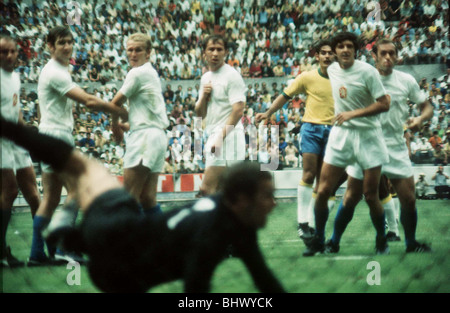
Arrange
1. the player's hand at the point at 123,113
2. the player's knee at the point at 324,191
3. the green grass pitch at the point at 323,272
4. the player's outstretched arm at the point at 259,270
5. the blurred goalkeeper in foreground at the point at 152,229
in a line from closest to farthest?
the blurred goalkeeper in foreground at the point at 152,229 < the player's outstretched arm at the point at 259,270 < the green grass pitch at the point at 323,272 < the player's hand at the point at 123,113 < the player's knee at the point at 324,191

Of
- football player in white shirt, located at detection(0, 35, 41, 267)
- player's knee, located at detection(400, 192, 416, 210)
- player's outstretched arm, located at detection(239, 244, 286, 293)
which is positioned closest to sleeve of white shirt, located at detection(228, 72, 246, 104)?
player's knee, located at detection(400, 192, 416, 210)

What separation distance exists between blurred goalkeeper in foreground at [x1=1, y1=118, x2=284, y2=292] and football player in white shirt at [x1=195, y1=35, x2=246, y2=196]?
242cm

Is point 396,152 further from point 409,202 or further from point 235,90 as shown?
point 235,90

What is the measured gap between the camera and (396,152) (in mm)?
5547

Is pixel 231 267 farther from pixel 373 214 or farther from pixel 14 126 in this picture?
pixel 14 126

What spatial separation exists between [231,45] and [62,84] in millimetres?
12752

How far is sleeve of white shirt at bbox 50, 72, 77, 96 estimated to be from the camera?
4.90 metres

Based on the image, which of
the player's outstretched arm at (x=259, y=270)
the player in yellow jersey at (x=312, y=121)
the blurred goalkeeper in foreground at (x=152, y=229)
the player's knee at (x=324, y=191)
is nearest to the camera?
the blurred goalkeeper in foreground at (x=152, y=229)

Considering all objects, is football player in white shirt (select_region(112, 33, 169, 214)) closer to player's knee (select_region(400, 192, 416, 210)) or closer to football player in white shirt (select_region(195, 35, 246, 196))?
football player in white shirt (select_region(195, 35, 246, 196))

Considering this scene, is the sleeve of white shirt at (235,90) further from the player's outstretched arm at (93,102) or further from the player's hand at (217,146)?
the player's outstretched arm at (93,102)

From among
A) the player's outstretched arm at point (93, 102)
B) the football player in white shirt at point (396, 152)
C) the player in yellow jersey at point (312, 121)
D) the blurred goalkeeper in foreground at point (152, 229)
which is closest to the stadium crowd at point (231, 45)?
the player in yellow jersey at point (312, 121)

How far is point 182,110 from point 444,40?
7.50 m

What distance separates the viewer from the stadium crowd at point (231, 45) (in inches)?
565

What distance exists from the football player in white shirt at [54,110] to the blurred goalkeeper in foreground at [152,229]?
2.06m
